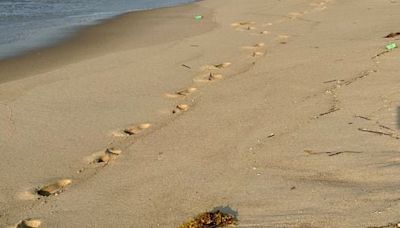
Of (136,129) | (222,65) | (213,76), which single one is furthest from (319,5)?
(136,129)

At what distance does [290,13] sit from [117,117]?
5.86m

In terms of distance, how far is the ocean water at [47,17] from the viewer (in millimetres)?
8383

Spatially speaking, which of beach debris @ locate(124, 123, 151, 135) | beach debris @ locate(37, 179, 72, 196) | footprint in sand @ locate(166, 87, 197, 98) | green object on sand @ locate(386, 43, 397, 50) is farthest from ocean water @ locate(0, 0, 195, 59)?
green object on sand @ locate(386, 43, 397, 50)

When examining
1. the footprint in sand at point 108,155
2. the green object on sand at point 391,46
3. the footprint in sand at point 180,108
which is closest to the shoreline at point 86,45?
the footprint in sand at point 180,108

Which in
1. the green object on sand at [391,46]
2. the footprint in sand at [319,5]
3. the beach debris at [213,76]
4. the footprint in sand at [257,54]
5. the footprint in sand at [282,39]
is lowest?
the footprint in sand at [319,5]

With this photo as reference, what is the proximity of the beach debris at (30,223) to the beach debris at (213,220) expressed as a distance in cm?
80

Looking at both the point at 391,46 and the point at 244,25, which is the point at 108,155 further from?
the point at 244,25

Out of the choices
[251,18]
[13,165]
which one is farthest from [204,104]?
[251,18]

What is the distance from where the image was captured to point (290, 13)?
378 inches

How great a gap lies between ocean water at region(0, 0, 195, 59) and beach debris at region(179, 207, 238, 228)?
537 cm

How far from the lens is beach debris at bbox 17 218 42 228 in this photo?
2922mm

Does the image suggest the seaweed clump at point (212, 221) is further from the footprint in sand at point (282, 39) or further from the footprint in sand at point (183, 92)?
the footprint in sand at point (282, 39)

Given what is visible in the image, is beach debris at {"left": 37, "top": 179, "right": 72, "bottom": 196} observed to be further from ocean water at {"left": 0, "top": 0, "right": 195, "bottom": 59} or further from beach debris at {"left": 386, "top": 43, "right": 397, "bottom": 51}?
ocean water at {"left": 0, "top": 0, "right": 195, "bottom": 59}

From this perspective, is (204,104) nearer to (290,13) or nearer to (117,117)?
(117,117)
